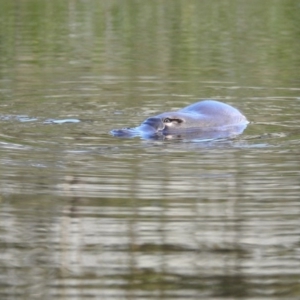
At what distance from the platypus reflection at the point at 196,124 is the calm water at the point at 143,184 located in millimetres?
204

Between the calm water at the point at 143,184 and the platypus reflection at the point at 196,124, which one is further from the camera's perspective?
the platypus reflection at the point at 196,124

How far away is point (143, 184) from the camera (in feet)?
26.1

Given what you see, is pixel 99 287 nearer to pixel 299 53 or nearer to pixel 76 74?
pixel 76 74

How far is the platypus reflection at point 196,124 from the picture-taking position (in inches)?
396

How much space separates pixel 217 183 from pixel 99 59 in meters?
9.36

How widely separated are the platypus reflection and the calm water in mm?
204

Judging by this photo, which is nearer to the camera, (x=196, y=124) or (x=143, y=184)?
(x=143, y=184)

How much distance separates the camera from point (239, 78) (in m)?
14.5

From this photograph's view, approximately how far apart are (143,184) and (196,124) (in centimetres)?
263

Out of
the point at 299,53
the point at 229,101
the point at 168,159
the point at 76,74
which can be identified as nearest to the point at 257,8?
the point at 299,53

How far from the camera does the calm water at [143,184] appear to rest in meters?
5.87

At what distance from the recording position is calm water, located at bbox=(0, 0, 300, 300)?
5871mm

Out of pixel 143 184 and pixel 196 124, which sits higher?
pixel 143 184

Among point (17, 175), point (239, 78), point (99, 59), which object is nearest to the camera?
point (17, 175)
